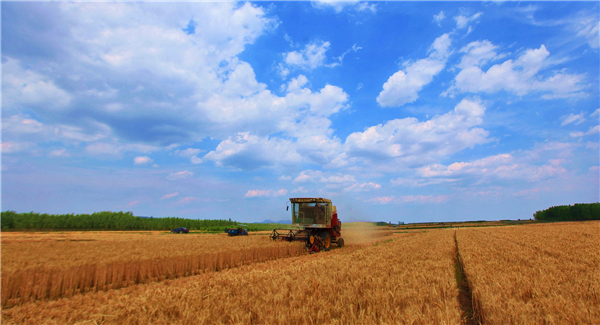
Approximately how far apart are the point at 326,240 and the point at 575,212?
159m

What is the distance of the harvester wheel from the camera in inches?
796

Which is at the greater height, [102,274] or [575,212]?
[102,274]

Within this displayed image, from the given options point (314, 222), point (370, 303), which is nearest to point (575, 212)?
point (314, 222)

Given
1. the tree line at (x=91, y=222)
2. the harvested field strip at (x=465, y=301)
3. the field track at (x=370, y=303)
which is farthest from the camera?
the tree line at (x=91, y=222)

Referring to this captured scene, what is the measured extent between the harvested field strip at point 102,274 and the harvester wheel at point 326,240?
281 inches

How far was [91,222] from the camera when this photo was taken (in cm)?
5909

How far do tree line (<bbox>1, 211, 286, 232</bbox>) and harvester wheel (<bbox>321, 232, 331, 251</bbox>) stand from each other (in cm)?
4360

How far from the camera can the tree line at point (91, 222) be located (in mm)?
49281

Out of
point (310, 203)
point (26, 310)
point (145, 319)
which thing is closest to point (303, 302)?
point (145, 319)

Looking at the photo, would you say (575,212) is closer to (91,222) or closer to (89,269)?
(89,269)

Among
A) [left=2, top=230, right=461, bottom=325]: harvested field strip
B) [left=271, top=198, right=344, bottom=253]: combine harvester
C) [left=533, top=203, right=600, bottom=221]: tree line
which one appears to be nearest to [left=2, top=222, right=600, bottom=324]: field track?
[left=2, top=230, right=461, bottom=325]: harvested field strip

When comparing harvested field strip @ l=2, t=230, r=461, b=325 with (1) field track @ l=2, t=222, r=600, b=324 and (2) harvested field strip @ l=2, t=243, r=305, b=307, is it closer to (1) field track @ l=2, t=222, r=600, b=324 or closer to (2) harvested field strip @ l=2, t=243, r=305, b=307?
(1) field track @ l=2, t=222, r=600, b=324

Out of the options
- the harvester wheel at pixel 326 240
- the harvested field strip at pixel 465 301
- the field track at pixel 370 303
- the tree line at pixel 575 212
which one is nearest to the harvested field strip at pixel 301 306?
the field track at pixel 370 303

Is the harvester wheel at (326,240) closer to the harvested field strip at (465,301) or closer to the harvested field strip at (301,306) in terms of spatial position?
the harvested field strip at (465,301)
